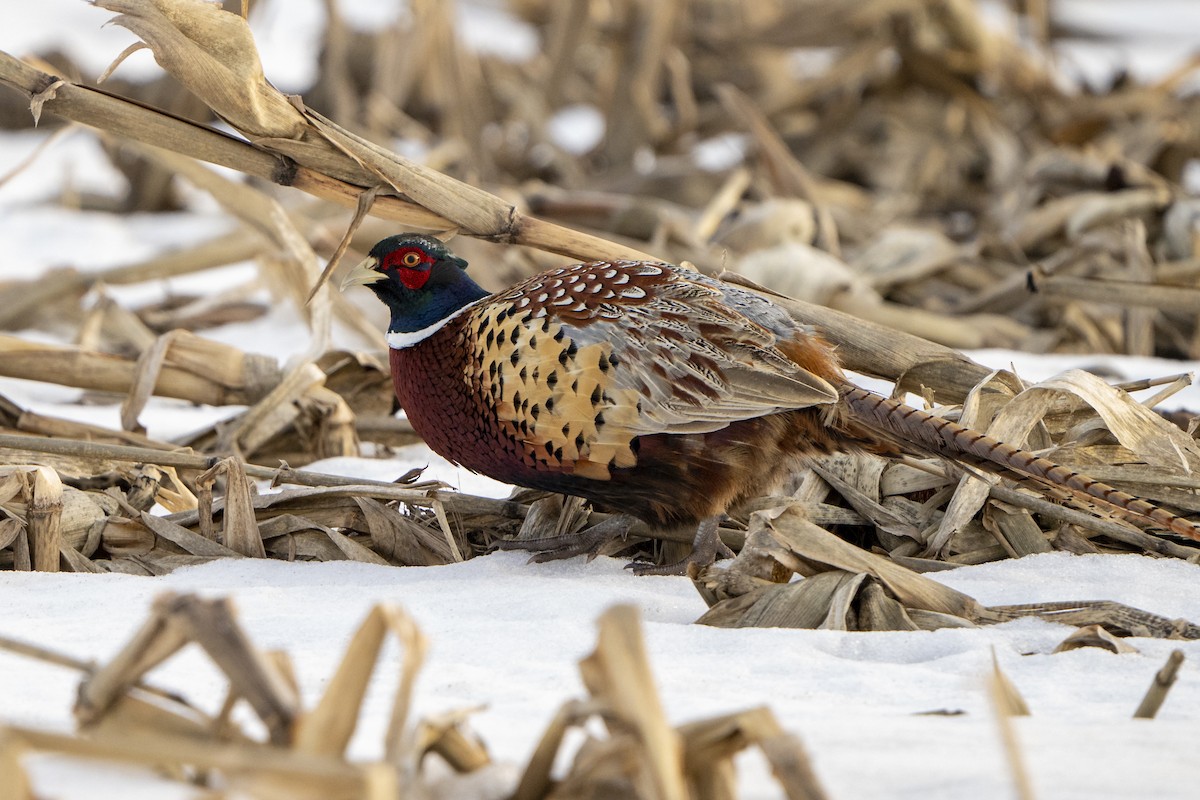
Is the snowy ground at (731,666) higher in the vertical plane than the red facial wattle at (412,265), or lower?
lower

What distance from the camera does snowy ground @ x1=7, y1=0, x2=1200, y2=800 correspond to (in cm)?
168

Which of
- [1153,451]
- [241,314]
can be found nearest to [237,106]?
[1153,451]

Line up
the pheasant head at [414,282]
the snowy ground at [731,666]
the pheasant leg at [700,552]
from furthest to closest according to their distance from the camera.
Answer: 1. the pheasant head at [414,282]
2. the pheasant leg at [700,552]
3. the snowy ground at [731,666]

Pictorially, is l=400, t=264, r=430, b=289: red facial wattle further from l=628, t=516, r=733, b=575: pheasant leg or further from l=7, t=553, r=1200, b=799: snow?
l=628, t=516, r=733, b=575: pheasant leg

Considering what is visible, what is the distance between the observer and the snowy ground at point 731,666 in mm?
1682

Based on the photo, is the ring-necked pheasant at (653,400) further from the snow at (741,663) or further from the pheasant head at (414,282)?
the snow at (741,663)

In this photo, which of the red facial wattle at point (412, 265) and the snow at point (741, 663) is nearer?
the snow at point (741, 663)

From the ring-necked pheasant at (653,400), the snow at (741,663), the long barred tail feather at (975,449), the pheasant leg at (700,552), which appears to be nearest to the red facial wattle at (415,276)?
the ring-necked pheasant at (653,400)

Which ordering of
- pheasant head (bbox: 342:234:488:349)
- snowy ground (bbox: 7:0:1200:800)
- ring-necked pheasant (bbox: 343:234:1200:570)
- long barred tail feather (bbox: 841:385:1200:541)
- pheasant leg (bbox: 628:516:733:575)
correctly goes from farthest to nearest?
1. pheasant head (bbox: 342:234:488:349)
2. pheasant leg (bbox: 628:516:733:575)
3. ring-necked pheasant (bbox: 343:234:1200:570)
4. long barred tail feather (bbox: 841:385:1200:541)
5. snowy ground (bbox: 7:0:1200:800)

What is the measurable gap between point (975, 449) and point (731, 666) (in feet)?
2.45

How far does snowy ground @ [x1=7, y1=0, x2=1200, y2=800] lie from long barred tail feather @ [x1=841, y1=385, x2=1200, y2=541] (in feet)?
0.60

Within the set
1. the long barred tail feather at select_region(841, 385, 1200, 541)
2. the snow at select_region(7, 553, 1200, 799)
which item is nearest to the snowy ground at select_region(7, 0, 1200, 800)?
the snow at select_region(7, 553, 1200, 799)

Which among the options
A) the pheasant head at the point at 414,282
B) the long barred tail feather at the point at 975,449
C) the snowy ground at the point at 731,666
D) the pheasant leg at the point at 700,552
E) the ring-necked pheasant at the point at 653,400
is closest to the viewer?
the snowy ground at the point at 731,666

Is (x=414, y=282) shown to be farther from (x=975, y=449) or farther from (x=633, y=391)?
(x=975, y=449)
